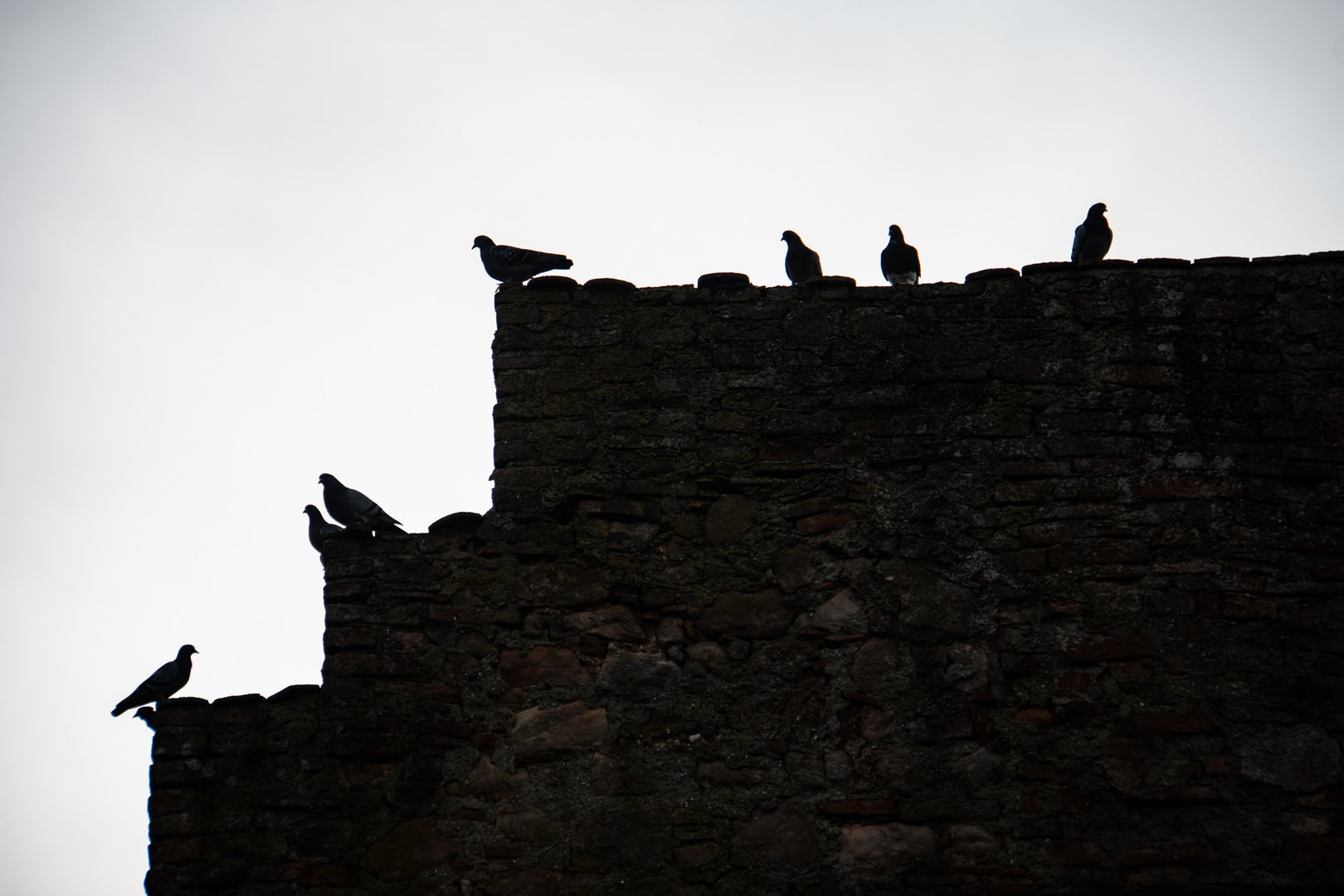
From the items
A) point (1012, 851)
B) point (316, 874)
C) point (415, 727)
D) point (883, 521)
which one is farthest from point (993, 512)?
point (316, 874)

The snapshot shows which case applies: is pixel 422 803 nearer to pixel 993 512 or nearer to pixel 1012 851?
pixel 1012 851

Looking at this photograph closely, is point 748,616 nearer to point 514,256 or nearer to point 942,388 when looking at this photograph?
point 942,388

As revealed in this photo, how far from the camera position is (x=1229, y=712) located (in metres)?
3.92

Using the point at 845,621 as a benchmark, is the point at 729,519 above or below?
above

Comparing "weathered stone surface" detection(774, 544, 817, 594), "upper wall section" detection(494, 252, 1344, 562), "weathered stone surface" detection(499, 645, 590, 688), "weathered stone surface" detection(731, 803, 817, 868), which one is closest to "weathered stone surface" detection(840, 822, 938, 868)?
"weathered stone surface" detection(731, 803, 817, 868)

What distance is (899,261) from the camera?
4.98 meters

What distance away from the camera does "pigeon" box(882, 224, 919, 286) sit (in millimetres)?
4938

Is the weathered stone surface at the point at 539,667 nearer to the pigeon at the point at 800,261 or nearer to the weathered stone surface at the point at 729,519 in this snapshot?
the weathered stone surface at the point at 729,519

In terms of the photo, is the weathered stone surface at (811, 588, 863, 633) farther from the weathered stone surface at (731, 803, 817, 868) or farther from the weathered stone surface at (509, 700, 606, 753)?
the weathered stone surface at (509, 700, 606, 753)

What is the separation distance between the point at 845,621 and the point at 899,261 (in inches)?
70.7

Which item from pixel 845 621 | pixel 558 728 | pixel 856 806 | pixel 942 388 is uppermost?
pixel 942 388

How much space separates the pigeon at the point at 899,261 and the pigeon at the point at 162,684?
3539mm


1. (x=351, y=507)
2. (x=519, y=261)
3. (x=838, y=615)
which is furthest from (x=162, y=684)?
(x=838, y=615)

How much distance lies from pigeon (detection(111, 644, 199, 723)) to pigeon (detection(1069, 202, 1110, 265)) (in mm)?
4335
